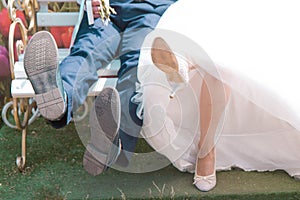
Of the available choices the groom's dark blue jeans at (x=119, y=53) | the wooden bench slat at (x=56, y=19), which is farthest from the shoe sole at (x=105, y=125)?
the wooden bench slat at (x=56, y=19)

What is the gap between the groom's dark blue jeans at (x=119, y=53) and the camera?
224 centimetres

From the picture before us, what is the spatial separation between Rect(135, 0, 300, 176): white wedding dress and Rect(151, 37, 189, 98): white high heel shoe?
0.16 feet

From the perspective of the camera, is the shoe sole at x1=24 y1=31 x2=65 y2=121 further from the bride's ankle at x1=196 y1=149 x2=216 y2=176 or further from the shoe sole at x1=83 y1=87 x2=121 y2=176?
the bride's ankle at x1=196 y1=149 x2=216 y2=176

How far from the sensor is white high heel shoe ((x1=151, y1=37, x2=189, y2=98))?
83.5 inches

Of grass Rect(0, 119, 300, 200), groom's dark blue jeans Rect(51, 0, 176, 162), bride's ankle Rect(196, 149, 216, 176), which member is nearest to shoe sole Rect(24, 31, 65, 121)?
groom's dark blue jeans Rect(51, 0, 176, 162)

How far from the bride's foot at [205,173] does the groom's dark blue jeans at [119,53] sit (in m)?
0.32

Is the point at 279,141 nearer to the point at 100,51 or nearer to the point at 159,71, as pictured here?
the point at 159,71

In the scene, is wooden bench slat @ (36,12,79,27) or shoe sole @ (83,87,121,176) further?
wooden bench slat @ (36,12,79,27)

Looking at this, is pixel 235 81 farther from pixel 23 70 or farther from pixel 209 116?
pixel 23 70

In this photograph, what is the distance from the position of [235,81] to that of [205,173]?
Result: 0.47 meters

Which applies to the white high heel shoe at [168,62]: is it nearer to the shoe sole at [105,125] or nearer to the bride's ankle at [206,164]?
the shoe sole at [105,125]

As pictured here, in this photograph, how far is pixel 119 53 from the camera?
254 centimetres

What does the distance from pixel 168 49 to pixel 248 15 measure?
41cm

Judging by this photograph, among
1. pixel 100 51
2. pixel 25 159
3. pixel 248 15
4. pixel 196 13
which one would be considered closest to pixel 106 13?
pixel 100 51
